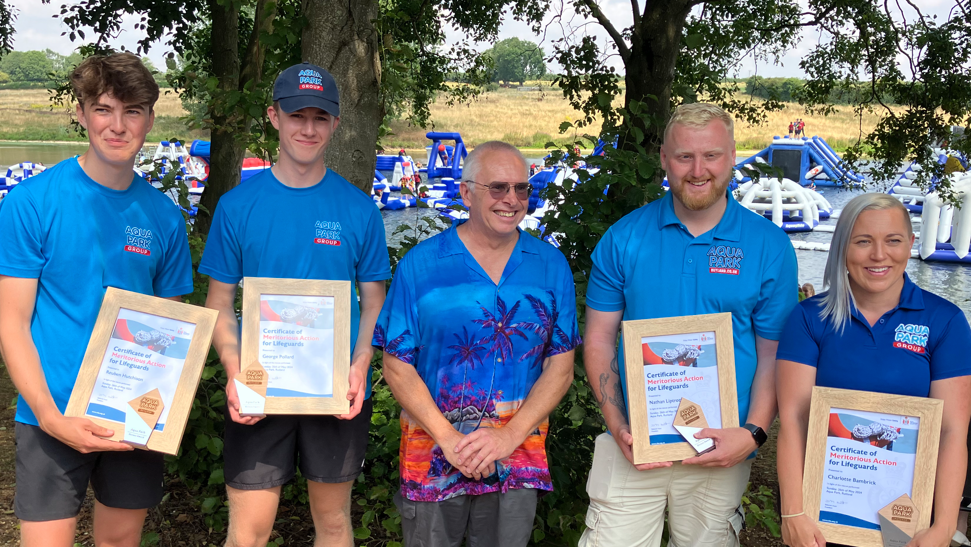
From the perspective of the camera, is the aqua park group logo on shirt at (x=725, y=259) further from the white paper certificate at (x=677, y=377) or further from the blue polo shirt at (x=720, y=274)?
the white paper certificate at (x=677, y=377)

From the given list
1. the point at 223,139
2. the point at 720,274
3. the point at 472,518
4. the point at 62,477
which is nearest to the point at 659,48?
the point at 720,274

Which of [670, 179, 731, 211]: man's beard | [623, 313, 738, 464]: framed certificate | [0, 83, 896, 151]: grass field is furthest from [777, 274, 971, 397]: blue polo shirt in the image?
[0, 83, 896, 151]: grass field

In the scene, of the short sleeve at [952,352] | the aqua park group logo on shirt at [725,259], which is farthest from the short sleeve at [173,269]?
the short sleeve at [952,352]

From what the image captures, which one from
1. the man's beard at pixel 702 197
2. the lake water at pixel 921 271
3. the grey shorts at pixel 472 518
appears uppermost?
the man's beard at pixel 702 197

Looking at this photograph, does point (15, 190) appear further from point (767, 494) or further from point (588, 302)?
point (767, 494)

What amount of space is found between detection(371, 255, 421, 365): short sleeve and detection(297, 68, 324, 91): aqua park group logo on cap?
0.74 m

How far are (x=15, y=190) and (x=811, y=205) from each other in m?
26.5

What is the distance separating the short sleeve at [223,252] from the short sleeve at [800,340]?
1.99 metres

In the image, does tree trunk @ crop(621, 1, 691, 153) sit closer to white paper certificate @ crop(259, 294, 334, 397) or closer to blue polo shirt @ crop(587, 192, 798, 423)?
blue polo shirt @ crop(587, 192, 798, 423)

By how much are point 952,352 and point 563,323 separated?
49.9 inches

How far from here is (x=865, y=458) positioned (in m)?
2.51

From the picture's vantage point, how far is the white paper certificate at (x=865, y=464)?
2.47 metres

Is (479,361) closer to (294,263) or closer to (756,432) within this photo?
(294,263)

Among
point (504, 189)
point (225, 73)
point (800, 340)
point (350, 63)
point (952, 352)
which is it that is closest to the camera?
point (952, 352)
